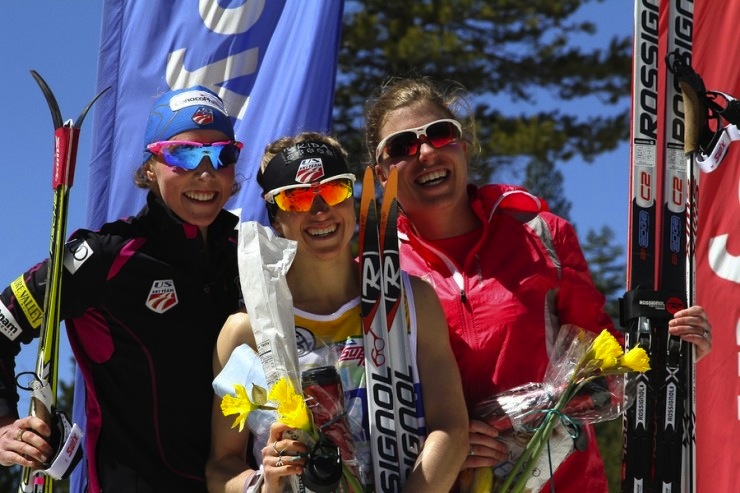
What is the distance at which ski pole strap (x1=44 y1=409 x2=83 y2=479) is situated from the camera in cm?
372

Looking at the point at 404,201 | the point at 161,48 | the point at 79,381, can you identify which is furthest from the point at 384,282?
the point at 161,48

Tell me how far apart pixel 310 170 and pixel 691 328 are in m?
1.49

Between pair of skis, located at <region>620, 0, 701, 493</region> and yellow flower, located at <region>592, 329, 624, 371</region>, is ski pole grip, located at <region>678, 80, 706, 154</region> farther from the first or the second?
yellow flower, located at <region>592, 329, 624, 371</region>

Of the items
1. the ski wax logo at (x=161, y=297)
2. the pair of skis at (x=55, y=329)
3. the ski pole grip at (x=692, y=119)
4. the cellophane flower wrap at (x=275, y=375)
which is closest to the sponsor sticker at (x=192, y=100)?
the pair of skis at (x=55, y=329)

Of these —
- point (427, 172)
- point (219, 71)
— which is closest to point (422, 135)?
point (427, 172)

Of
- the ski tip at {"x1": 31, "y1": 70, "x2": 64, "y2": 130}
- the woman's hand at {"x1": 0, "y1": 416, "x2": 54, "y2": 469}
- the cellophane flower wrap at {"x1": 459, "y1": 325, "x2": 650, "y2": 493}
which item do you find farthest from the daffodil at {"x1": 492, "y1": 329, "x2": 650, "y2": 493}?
the ski tip at {"x1": 31, "y1": 70, "x2": 64, "y2": 130}

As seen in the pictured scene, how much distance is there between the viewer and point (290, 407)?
10.3 ft

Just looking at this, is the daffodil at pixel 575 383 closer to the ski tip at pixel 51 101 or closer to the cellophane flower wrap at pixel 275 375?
the cellophane flower wrap at pixel 275 375

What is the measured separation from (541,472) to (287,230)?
1.09 m

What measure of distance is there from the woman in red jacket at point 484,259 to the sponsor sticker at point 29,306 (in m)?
1.25

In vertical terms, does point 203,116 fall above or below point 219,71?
below

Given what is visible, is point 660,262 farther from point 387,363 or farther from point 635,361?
point 387,363

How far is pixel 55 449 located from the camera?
12.4ft

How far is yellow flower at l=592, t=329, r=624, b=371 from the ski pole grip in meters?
1.18
